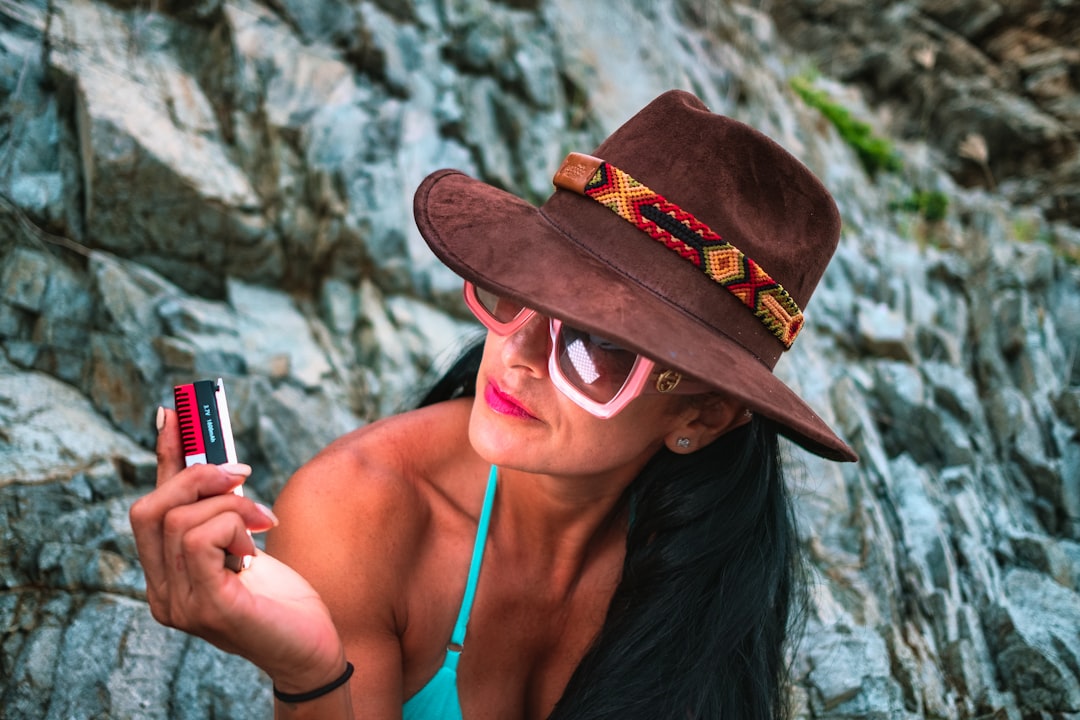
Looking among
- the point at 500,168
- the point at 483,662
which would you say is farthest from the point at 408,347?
the point at 483,662

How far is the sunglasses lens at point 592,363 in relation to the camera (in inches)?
72.5

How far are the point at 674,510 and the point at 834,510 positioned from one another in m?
1.83

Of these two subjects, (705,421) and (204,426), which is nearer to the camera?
(204,426)

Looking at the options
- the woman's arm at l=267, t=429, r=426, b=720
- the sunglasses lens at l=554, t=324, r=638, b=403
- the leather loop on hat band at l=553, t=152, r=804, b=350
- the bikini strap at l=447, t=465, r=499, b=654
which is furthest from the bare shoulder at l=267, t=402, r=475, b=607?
the leather loop on hat band at l=553, t=152, r=804, b=350

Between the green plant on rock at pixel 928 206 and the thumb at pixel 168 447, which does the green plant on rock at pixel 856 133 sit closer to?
the green plant on rock at pixel 928 206

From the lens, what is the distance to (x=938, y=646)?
3574 mm

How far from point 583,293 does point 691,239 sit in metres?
0.30

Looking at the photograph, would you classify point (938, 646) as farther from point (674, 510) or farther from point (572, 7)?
point (572, 7)

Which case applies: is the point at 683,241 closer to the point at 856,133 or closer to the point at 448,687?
the point at 448,687

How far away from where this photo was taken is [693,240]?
182cm

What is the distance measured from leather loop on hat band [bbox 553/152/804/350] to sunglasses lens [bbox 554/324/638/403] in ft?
0.88

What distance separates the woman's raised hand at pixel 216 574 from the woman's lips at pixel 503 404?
0.68 m

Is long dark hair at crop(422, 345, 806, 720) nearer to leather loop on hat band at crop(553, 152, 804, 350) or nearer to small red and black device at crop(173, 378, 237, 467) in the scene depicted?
leather loop on hat band at crop(553, 152, 804, 350)

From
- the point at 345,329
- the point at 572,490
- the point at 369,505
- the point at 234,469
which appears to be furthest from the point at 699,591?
the point at 345,329
